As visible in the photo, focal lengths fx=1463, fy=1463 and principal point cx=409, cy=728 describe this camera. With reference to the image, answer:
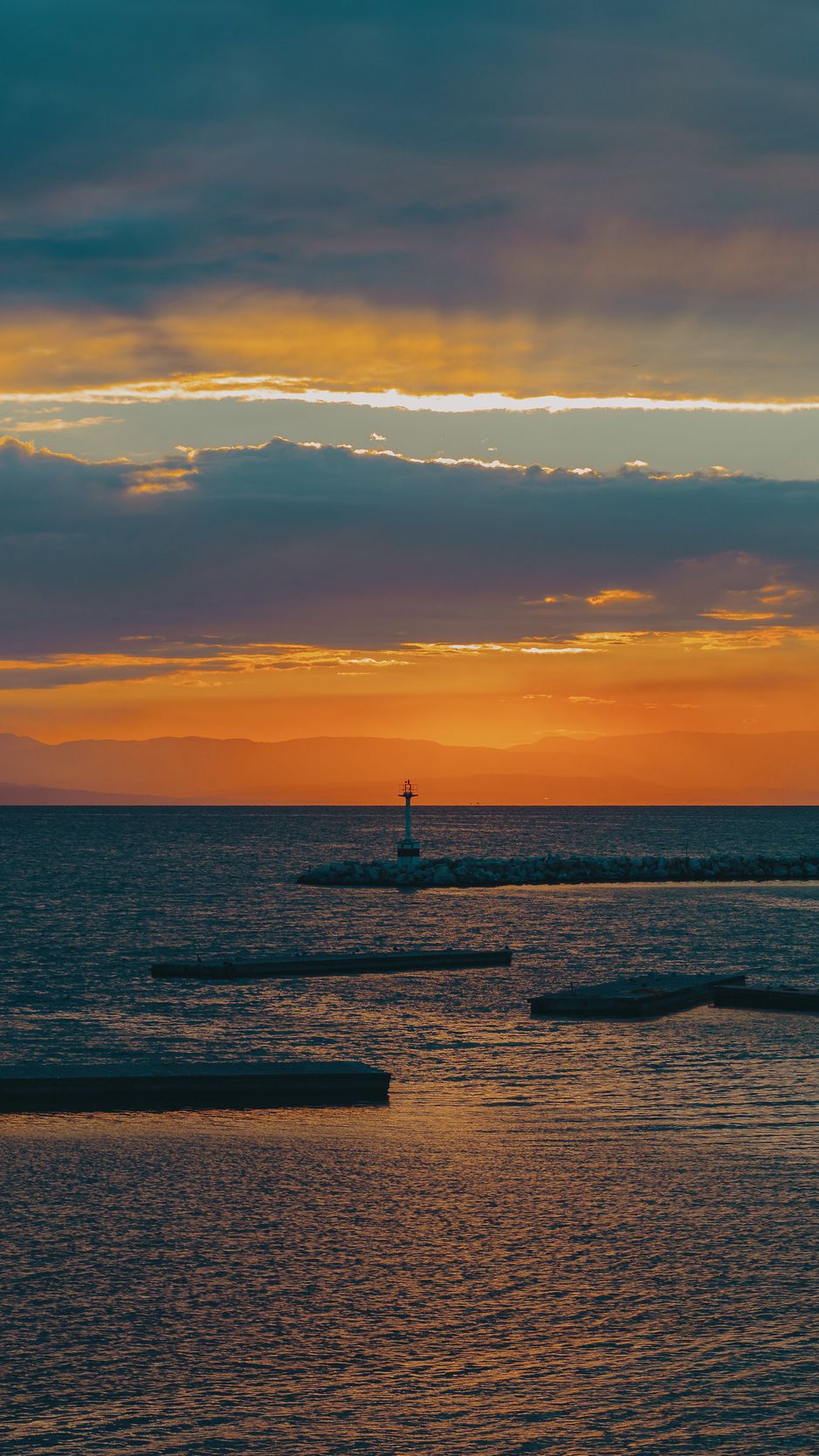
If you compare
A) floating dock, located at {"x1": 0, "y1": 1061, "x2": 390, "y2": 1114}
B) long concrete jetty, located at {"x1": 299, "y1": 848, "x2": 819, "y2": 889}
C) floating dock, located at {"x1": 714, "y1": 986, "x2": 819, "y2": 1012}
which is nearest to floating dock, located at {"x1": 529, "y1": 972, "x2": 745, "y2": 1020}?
floating dock, located at {"x1": 714, "y1": 986, "x2": 819, "y2": 1012}

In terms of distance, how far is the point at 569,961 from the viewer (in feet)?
190

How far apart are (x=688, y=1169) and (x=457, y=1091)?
7619 millimetres

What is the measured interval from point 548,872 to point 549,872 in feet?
0.24

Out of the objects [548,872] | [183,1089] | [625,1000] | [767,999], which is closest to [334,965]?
[625,1000]

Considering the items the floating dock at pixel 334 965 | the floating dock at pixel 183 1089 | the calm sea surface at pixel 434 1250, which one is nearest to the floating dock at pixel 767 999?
the calm sea surface at pixel 434 1250

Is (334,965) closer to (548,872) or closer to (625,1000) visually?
(625,1000)

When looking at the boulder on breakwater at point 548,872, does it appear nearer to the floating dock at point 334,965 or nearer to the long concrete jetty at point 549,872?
the long concrete jetty at point 549,872

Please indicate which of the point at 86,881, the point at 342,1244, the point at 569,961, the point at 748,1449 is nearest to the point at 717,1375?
the point at 748,1449

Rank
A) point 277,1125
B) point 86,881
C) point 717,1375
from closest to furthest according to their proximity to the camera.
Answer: point 717,1375 → point 277,1125 → point 86,881

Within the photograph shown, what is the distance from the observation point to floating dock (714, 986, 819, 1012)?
40531mm

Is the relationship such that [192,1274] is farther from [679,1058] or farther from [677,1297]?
[679,1058]

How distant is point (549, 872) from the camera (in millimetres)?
122812

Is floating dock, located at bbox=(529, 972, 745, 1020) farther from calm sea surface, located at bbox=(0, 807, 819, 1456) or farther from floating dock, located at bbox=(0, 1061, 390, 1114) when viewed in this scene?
floating dock, located at bbox=(0, 1061, 390, 1114)

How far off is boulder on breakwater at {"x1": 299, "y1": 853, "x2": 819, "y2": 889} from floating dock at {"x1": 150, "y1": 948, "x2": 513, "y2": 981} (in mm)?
59587
